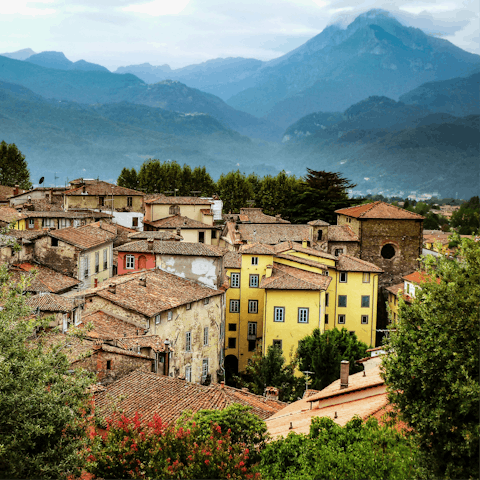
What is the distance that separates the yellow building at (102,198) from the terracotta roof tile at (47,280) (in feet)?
89.9

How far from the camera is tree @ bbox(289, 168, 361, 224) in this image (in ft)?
260

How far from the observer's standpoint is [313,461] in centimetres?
1261

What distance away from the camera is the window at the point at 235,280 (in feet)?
144

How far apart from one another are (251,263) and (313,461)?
31.0m

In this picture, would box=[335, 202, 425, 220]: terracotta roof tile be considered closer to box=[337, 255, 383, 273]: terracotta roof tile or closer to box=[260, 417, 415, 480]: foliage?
box=[337, 255, 383, 273]: terracotta roof tile

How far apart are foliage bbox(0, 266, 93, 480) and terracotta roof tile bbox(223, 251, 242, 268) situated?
29521 millimetres

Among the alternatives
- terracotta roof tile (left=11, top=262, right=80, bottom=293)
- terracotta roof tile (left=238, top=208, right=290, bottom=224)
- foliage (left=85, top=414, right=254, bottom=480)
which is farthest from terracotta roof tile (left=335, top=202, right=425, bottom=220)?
foliage (left=85, top=414, right=254, bottom=480)

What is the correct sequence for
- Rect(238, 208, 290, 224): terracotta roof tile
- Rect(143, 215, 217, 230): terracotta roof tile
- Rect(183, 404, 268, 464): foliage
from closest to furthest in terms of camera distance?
1. Rect(183, 404, 268, 464): foliage
2. Rect(143, 215, 217, 230): terracotta roof tile
3. Rect(238, 208, 290, 224): terracotta roof tile

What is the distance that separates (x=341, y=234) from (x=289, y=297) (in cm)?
1978

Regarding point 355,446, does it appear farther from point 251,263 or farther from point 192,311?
point 251,263

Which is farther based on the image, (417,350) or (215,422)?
(215,422)

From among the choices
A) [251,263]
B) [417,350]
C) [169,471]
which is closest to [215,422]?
[169,471]

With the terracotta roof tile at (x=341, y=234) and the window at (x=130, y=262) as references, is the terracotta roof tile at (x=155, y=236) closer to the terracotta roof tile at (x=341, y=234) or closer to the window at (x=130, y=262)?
the window at (x=130, y=262)

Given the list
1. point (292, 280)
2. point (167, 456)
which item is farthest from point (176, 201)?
point (167, 456)
